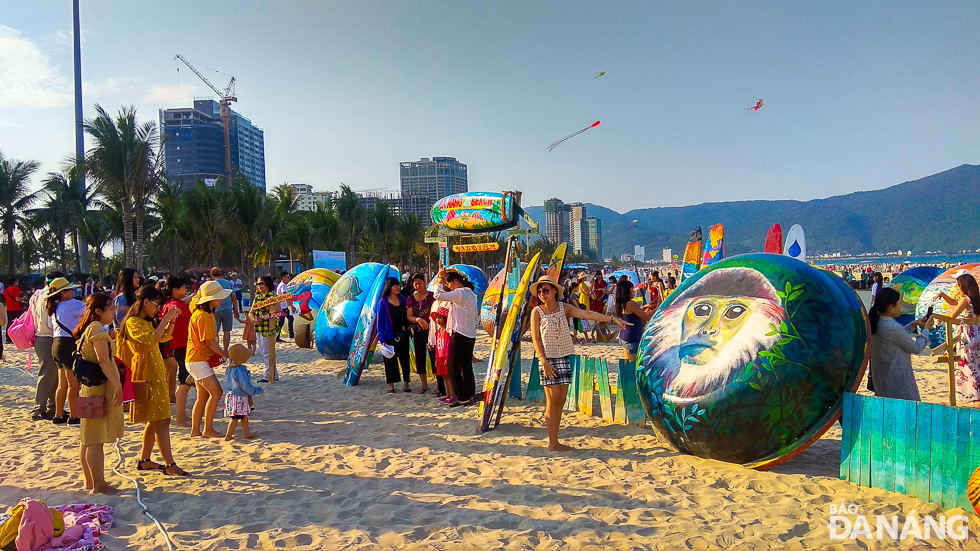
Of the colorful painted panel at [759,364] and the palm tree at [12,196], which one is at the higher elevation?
the palm tree at [12,196]

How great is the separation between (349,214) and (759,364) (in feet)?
133

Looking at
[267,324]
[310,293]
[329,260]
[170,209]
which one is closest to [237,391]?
[267,324]

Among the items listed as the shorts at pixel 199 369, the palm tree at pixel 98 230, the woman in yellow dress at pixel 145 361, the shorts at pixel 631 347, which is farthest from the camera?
the palm tree at pixel 98 230

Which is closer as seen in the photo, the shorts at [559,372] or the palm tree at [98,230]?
the shorts at [559,372]

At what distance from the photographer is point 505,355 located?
21.2ft

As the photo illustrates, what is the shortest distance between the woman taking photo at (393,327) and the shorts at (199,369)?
280 cm

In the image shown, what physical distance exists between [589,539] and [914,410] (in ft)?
8.19

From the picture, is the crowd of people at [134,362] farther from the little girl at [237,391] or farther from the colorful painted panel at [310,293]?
the colorful painted panel at [310,293]

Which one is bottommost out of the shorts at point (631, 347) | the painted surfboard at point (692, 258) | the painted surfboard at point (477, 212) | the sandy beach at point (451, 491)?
the sandy beach at point (451, 491)

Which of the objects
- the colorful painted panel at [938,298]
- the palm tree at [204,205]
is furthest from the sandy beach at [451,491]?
the palm tree at [204,205]

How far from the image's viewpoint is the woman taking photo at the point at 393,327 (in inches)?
332

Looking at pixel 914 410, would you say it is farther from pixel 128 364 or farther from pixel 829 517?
pixel 128 364

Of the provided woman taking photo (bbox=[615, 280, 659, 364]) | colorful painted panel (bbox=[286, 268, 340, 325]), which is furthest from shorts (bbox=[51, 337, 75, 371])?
colorful painted panel (bbox=[286, 268, 340, 325])

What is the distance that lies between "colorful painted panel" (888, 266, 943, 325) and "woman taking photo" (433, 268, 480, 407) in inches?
444
